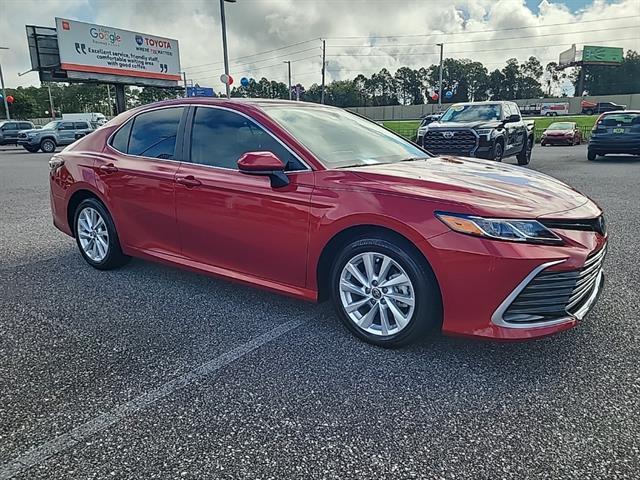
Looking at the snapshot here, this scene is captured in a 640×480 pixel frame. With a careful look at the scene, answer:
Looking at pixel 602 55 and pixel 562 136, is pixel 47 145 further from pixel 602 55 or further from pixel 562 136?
pixel 602 55

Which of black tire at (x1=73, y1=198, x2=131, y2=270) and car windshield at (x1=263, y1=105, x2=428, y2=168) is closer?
car windshield at (x1=263, y1=105, x2=428, y2=168)

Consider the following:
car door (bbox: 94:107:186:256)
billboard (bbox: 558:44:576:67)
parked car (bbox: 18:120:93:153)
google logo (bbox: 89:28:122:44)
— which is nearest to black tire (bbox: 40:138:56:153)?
parked car (bbox: 18:120:93:153)

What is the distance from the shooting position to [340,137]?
3.87 metres

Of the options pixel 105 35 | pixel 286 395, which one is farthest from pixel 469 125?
pixel 105 35

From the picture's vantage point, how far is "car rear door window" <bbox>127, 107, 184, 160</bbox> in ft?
13.5

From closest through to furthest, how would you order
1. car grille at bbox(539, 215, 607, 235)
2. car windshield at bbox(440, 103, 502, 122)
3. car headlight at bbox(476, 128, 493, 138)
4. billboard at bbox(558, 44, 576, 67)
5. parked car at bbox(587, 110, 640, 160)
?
car grille at bbox(539, 215, 607, 235)
car headlight at bbox(476, 128, 493, 138)
car windshield at bbox(440, 103, 502, 122)
parked car at bbox(587, 110, 640, 160)
billboard at bbox(558, 44, 576, 67)

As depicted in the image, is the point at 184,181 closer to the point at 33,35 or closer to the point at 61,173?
the point at 61,173

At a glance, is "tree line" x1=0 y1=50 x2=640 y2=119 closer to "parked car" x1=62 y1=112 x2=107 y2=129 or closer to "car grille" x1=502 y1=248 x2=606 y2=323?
"parked car" x1=62 y1=112 x2=107 y2=129

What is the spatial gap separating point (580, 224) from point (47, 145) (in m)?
29.2

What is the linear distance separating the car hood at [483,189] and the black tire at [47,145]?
27.8 metres

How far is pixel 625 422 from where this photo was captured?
236 centimetres

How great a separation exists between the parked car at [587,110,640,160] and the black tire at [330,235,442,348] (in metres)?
14.9

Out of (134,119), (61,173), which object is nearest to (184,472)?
(134,119)

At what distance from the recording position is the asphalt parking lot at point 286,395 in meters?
2.12
